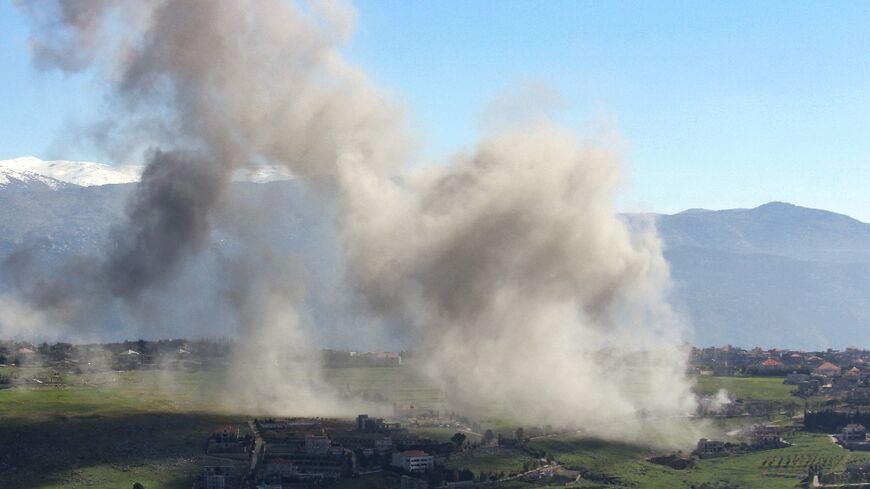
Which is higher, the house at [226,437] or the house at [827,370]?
the house at [827,370]

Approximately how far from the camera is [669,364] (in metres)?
135

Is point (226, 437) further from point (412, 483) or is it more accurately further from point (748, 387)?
point (748, 387)

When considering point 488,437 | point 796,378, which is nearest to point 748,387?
point 796,378

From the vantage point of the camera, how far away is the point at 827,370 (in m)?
145

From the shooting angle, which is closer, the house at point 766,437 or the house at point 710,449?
the house at point 710,449

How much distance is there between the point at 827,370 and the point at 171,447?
8505cm

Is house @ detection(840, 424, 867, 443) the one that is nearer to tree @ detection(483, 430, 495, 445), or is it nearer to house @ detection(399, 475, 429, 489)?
tree @ detection(483, 430, 495, 445)

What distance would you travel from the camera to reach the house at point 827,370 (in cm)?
14000

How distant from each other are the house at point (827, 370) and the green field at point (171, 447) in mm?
32845

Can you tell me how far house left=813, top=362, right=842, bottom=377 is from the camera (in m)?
140

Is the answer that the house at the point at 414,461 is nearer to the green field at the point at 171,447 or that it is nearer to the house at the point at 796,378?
the green field at the point at 171,447

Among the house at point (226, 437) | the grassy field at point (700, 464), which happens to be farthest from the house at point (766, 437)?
the house at point (226, 437)

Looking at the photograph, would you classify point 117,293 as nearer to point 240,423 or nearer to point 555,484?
point 240,423

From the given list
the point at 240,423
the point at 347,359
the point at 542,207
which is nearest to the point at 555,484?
the point at 240,423
